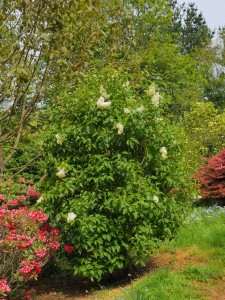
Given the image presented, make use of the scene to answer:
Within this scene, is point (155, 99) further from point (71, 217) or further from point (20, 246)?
point (20, 246)

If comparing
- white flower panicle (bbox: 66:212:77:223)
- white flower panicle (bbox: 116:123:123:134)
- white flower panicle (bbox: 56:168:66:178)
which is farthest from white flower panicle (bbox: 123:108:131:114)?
white flower panicle (bbox: 66:212:77:223)

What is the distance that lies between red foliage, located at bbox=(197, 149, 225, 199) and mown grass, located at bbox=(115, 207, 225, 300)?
10.5ft

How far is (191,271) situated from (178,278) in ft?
1.00

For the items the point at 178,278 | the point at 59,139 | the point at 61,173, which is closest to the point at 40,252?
the point at 61,173

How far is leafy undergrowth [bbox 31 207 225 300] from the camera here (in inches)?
194

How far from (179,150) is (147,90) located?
0.98 metres

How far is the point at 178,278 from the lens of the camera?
5379 mm

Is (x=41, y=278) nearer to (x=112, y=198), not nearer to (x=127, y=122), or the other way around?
(x=112, y=198)

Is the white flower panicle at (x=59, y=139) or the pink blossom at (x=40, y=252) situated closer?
the pink blossom at (x=40, y=252)

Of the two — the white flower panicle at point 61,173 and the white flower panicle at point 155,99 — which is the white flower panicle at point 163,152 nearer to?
the white flower panicle at point 155,99

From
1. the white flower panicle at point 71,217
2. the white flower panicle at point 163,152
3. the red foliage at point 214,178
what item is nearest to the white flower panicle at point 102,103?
the white flower panicle at point 163,152

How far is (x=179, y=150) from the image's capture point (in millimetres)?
6176

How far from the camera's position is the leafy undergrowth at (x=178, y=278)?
194 inches

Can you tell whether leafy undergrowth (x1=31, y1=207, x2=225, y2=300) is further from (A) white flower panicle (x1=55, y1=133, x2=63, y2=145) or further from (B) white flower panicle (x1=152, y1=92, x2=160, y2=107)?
(B) white flower panicle (x1=152, y1=92, x2=160, y2=107)
